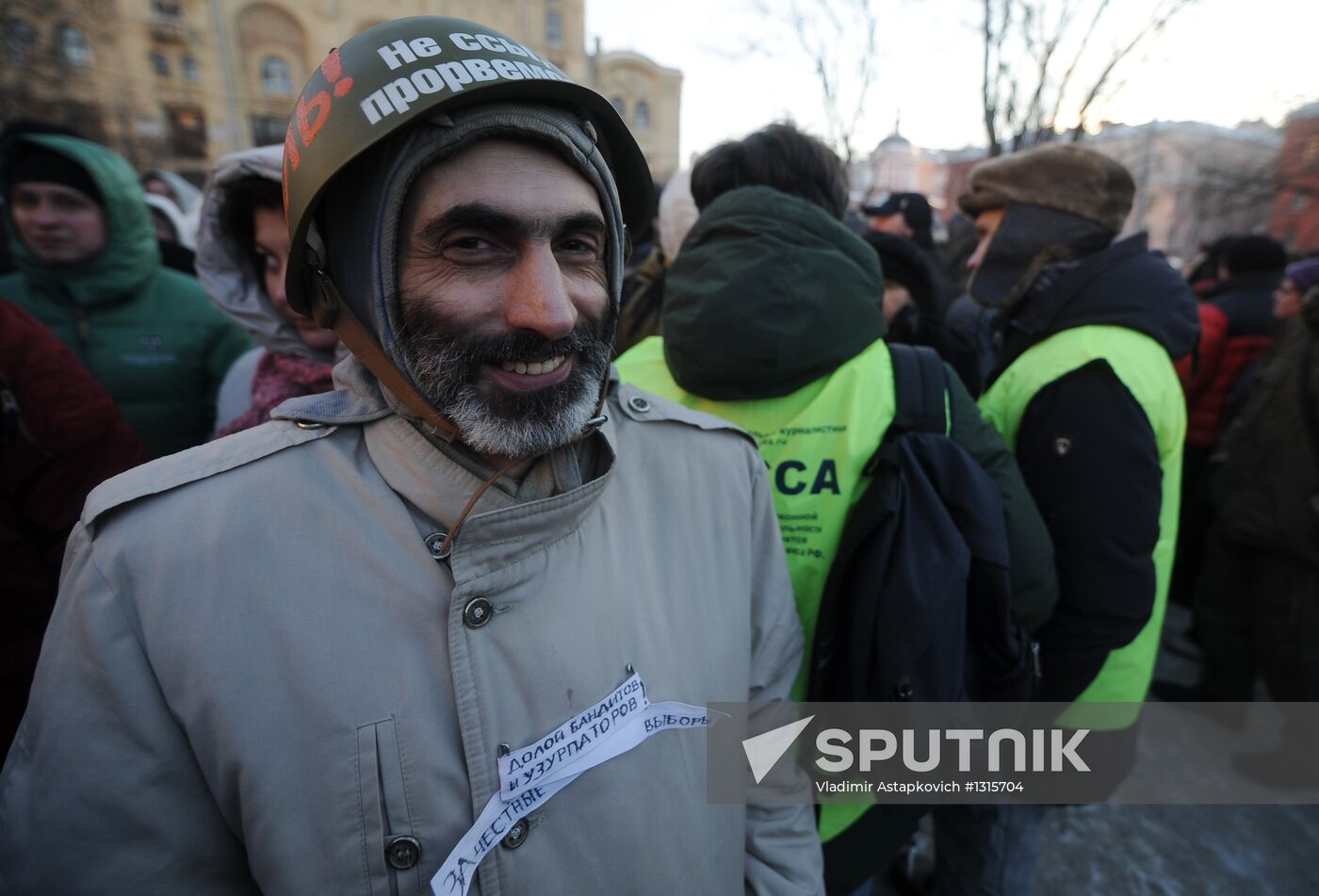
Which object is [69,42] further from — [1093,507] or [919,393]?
[1093,507]

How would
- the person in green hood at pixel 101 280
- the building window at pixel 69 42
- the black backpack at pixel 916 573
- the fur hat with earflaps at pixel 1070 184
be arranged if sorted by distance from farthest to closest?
1. the building window at pixel 69 42
2. the person in green hood at pixel 101 280
3. the fur hat with earflaps at pixel 1070 184
4. the black backpack at pixel 916 573

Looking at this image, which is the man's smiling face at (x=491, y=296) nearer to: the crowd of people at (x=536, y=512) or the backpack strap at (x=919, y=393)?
the crowd of people at (x=536, y=512)

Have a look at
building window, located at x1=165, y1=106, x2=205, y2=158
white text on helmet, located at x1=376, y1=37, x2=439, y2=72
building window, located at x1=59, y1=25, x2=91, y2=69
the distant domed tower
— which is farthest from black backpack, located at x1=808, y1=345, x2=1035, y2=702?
building window, located at x1=165, y1=106, x2=205, y2=158

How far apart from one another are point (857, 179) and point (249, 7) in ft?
93.9

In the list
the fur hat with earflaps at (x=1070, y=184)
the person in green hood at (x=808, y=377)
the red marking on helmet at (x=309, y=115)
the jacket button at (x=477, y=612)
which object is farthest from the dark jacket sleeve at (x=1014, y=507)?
the red marking on helmet at (x=309, y=115)

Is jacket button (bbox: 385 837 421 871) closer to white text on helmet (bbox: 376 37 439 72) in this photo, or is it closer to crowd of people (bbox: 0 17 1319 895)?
crowd of people (bbox: 0 17 1319 895)

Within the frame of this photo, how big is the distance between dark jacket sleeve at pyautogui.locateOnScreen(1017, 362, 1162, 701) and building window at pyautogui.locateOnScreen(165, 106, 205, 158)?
34.6m

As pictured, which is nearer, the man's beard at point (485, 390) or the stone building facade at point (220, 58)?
the man's beard at point (485, 390)

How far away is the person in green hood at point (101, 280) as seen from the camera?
2.48m

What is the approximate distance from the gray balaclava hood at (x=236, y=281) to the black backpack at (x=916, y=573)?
153cm

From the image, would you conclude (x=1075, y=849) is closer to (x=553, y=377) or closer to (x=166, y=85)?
(x=553, y=377)

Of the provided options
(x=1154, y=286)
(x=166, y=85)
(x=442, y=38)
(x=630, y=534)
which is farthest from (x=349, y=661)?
Answer: (x=166, y=85)

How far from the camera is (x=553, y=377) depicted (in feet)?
3.43

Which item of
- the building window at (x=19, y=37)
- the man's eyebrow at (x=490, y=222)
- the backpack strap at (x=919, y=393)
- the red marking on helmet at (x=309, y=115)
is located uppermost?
the building window at (x=19, y=37)
